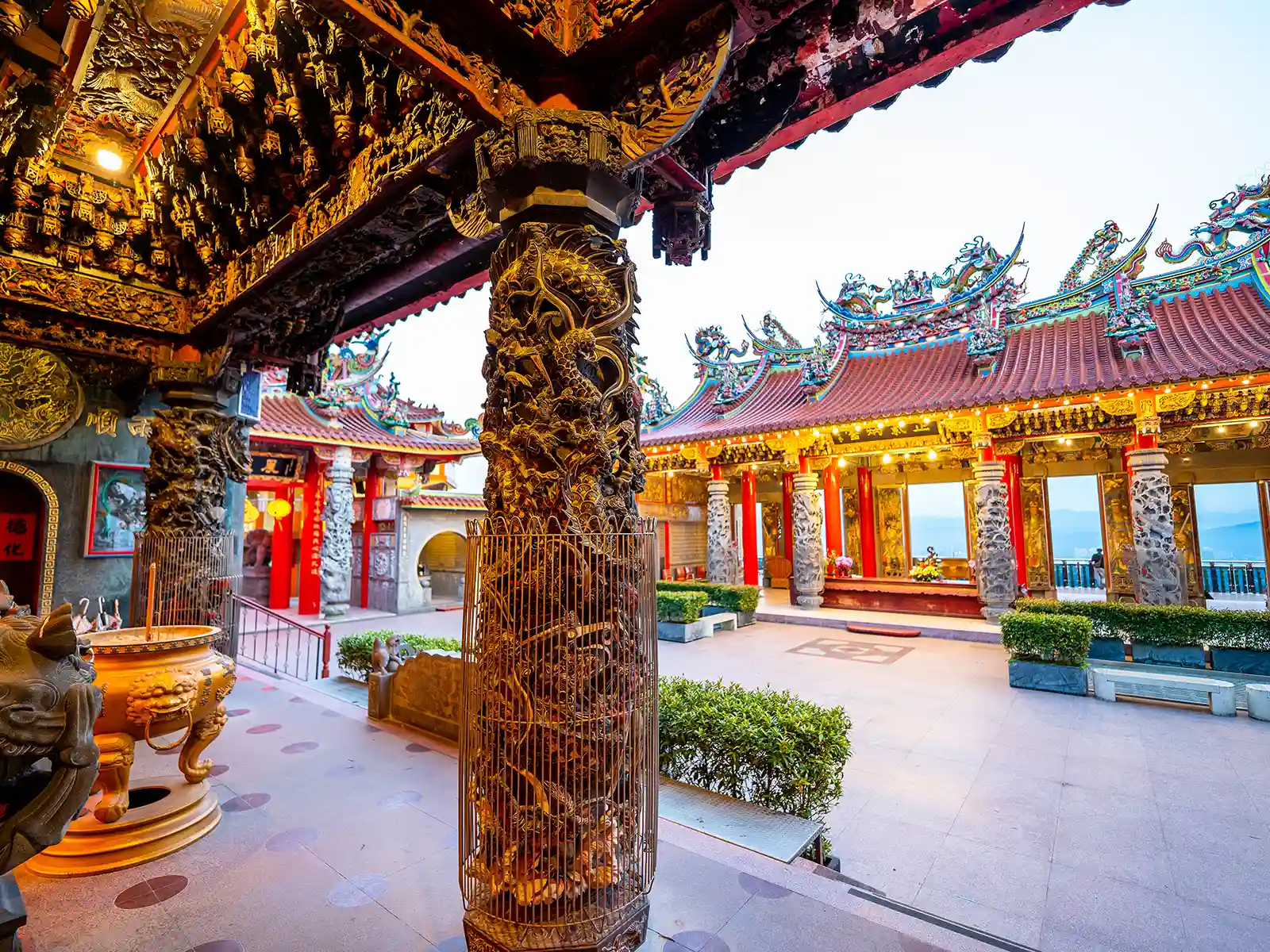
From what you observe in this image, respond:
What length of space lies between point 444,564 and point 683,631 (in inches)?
423

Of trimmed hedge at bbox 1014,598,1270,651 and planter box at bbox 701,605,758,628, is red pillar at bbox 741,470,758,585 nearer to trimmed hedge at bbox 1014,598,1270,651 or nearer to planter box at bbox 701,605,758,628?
planter box at bbox 701,605,758,628

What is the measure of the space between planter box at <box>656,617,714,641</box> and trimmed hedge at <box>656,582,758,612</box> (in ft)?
4.19

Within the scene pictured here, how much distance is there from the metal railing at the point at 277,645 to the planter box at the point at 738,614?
7968mm

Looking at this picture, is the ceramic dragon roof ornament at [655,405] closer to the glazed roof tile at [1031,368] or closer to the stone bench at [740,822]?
the glazed roof tile at [1031,368]

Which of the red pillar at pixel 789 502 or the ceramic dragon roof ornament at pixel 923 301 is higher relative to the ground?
the ceramic dragon roof ornament at pixel 923 301

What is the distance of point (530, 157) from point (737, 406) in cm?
1449

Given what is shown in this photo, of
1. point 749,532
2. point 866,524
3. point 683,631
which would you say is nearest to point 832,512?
point 866,524

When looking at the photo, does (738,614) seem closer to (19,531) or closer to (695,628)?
(695,628)

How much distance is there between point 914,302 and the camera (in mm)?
14070

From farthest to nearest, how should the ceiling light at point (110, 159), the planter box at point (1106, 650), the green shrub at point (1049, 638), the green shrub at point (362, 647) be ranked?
1. the planter box at point (1106, 650)
2. the green shrub at point (1049, 638)
3. the green shrub at point (362, 647)
4. the ceiling light at point (110, 159)

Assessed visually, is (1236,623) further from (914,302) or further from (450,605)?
(450,605)

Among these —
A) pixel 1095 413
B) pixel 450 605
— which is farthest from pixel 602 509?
pixel 450 605

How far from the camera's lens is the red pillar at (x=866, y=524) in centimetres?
1755

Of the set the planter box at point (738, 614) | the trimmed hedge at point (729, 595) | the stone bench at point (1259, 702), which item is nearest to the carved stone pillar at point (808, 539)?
the trimmed hedge at point (729, 595)
